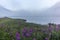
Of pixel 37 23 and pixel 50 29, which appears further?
pixel 37 23

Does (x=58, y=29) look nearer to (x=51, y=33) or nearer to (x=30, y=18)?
(x=51, y=33)

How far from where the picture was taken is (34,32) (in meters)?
4.27

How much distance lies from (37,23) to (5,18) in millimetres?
2834

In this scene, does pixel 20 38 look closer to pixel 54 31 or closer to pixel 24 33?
pixel 24 33

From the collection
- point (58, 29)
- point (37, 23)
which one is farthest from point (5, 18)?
point (58, 29)

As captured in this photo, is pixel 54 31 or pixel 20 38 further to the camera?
pixel 54 31

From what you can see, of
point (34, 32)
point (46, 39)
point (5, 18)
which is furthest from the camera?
point (5, 18)

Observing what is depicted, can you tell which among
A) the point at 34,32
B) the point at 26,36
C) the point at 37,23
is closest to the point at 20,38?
the point at 26,36

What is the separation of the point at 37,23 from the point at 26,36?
6.36 ft

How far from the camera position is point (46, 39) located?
3.98 m

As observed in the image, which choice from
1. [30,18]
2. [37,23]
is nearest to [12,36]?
[30,18]

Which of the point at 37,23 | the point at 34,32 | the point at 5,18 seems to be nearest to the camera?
the point at 34,32

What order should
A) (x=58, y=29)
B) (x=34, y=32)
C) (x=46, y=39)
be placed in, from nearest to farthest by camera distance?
(x=46, y=39) < (x=34, y=32) < (x=58, y=29)

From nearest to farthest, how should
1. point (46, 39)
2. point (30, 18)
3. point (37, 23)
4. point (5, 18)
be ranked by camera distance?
point (46, 39)
point (30, 18)
point (37, 23)
point (5, 18)
